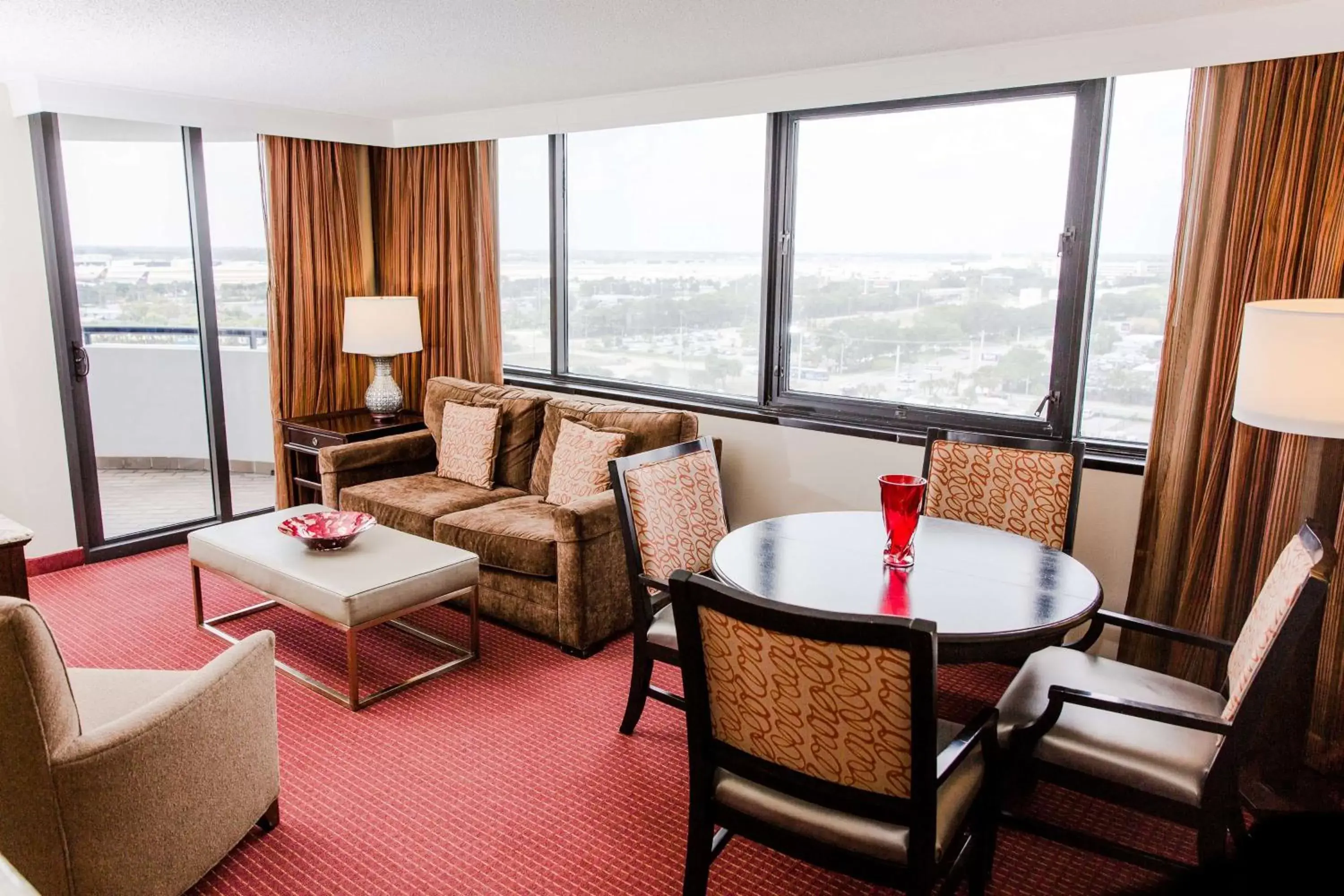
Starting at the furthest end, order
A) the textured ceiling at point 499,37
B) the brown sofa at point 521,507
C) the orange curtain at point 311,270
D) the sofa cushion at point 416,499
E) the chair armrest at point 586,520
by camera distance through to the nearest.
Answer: the orange curtain at point 311,270 < the sofa cushion at point 416,499 < the brown sofa at point 521,507 < the chair armrest at point 586,520 < the textured ceiling at point 499,37

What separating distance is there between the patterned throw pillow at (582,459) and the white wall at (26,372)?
8.09ft

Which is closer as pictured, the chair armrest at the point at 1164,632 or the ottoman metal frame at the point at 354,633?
the chair armrest at the point at 1164,632

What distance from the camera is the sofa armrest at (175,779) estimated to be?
1.86m

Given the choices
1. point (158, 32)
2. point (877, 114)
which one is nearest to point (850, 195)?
point (877, 114)

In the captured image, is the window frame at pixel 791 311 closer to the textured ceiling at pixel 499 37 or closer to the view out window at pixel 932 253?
the view out window at pixel 932 253

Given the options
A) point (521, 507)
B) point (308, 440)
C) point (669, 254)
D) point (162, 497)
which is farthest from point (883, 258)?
point (162, 497)

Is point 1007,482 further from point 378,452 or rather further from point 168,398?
point 168,398

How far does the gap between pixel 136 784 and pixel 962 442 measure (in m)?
2.68

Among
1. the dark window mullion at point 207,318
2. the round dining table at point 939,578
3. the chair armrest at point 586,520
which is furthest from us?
the dark window mullion at point 207,318

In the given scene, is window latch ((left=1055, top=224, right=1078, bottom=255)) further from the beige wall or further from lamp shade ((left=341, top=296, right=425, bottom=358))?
lamp shade ((left=341, top=296, right=425, bottom=358))

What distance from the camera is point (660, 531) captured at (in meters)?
2.87

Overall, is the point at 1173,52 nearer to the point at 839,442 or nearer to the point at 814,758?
the point at 839,442

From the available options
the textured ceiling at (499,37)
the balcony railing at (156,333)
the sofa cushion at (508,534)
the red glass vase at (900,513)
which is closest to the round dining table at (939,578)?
the red glass vase at (900,513)

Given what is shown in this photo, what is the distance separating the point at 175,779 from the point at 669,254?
3.30 meters
